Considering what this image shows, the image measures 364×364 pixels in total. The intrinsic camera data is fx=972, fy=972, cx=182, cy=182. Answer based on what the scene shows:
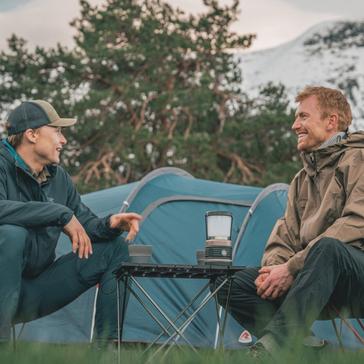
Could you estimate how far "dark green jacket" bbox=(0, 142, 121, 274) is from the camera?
171 inches

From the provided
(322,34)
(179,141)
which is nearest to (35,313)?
(179,141)

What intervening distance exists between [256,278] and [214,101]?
19.2 m

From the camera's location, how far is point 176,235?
23.1ft

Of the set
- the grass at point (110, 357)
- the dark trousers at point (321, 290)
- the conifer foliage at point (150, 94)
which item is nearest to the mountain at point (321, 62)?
the conifer foliage at point (150, 94)

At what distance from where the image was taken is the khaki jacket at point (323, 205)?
434 cm

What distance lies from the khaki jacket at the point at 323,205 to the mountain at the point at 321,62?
3350 cm

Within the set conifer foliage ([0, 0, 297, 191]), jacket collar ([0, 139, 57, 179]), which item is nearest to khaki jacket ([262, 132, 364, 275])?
jacket collar ([0, 139, 57, 179])

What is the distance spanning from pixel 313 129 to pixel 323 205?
1.58ft

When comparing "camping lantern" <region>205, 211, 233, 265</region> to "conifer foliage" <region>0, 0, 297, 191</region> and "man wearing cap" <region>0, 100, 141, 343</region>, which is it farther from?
"conifer foliage" <region>0, 0, 297, 191</region>

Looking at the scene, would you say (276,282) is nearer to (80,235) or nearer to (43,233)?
(80,235)

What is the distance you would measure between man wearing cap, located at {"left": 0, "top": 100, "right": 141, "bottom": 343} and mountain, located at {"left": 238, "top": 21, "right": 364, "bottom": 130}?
33.7 meters

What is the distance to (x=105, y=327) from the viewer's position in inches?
166

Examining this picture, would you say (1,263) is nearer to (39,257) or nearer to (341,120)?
(39,257)

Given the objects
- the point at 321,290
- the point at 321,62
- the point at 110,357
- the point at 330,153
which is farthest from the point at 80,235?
the point at 321,62
